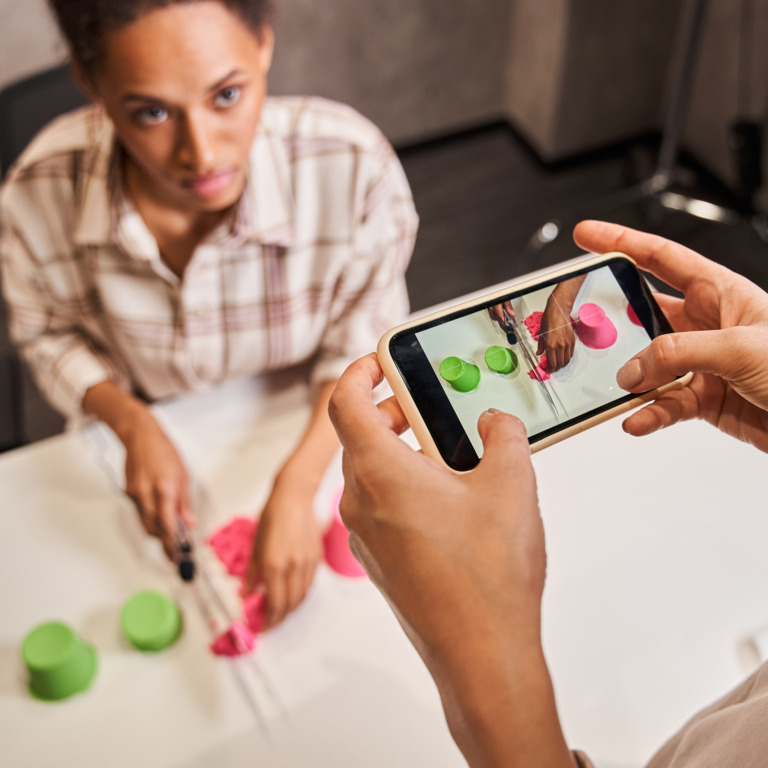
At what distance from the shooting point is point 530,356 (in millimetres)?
628

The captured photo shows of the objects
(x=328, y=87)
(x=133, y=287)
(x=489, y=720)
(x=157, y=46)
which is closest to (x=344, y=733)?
(x=489, y=720)

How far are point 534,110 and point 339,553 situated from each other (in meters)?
2.07

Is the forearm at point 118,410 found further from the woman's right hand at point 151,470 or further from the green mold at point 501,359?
the green mold at point 501,359

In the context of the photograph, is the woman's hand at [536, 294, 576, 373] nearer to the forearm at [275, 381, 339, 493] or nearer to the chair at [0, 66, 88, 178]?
the forearm at [275, 381, 339, 493]

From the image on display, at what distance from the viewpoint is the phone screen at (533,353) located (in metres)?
0.58

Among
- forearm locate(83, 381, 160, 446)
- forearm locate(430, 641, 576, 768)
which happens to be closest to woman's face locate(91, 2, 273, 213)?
forearm locate(83, 381, 160, 446)

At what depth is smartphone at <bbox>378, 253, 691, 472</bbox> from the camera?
57cm

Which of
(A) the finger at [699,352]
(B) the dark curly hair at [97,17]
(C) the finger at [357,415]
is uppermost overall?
(B) the dark curly hair at [97,17]

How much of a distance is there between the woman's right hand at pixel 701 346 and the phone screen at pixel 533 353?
0.04m

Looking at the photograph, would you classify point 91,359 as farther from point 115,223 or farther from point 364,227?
point 364,227

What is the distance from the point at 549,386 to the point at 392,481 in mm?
209

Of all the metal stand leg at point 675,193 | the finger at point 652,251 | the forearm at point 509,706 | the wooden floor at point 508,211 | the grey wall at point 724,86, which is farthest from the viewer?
the wooden floor at point 508,211

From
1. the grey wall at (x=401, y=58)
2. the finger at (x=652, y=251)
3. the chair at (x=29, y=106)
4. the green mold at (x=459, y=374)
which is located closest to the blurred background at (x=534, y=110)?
the grey wall at (x=401, y=58)

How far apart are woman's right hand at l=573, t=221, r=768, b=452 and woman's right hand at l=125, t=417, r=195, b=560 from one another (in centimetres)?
54
